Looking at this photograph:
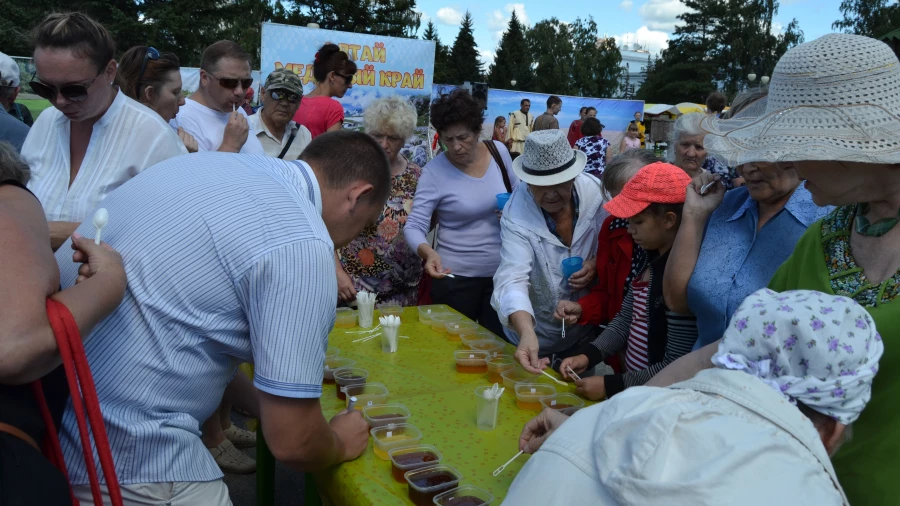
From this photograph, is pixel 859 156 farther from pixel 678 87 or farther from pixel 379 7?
pixel 678 87

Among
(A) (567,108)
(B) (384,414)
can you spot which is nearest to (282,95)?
(B) (384,414)

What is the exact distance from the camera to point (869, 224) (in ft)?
4.83

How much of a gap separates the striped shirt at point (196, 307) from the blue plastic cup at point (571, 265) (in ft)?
5.46

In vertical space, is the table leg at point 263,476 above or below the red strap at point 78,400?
below

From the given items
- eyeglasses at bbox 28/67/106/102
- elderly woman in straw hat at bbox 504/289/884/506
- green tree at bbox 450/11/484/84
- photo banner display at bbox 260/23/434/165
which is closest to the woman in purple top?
eyeglasses at bbox 28/67/106/102

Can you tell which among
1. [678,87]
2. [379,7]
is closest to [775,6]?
[678,87]

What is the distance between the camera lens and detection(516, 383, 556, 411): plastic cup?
2.16 m

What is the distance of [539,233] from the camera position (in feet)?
9.65

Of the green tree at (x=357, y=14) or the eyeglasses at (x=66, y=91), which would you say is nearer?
the eyeglasses at (x=66, y=91)

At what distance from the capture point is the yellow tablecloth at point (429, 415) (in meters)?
1.70

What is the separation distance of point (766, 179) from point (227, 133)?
2647 mm

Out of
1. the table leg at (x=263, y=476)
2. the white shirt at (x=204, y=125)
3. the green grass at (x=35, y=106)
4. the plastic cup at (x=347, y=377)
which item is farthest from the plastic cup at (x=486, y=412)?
the green grass at (x=35, y=106)

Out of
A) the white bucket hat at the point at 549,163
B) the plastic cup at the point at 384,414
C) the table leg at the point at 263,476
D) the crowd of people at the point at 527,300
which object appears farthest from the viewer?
the white bucket hat at the point at 549,163

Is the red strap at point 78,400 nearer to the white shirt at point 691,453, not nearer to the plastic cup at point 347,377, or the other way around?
the white shirt at point 691,453
